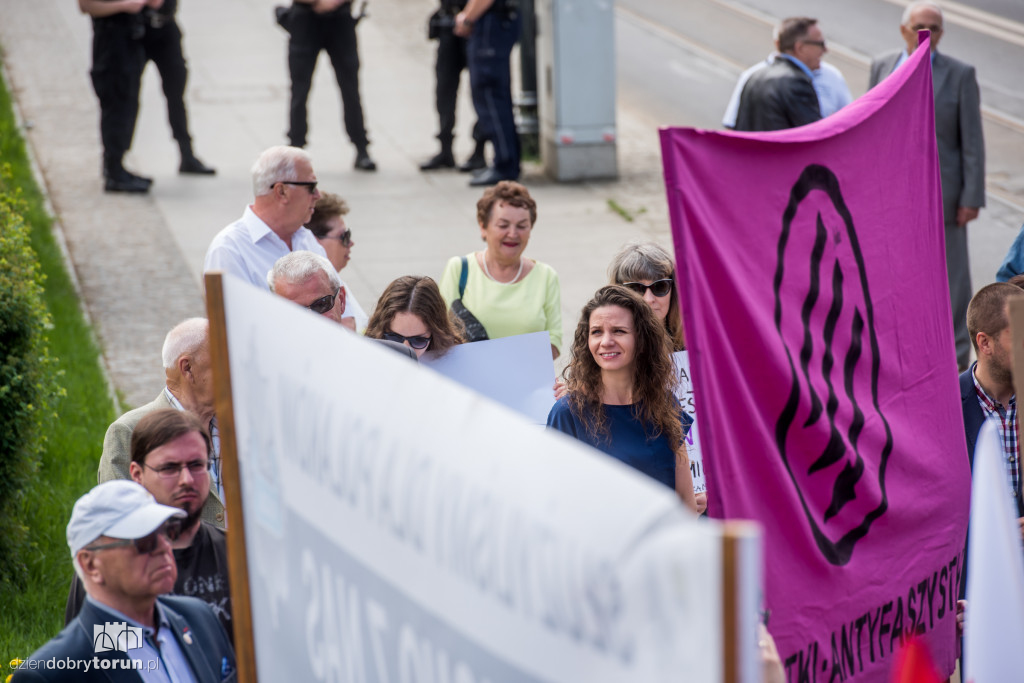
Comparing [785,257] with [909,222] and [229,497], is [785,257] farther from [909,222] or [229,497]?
[229,497]

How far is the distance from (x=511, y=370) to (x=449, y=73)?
748 centimetres

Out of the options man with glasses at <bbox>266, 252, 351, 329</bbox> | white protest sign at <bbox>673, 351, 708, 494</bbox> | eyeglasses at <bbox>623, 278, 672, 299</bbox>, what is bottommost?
white protest sign at <bbox>673, 351, 708, 494</bbox>

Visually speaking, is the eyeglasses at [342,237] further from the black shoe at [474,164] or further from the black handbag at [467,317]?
the black shoe at [474,164]

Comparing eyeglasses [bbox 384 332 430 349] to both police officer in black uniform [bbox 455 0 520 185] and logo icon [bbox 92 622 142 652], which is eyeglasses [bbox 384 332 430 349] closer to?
logo icon [bbox 92 622 142 652]

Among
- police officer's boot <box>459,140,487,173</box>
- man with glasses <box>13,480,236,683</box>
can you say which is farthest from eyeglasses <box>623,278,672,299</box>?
police officer's boot <box>459,140,487,173</box>

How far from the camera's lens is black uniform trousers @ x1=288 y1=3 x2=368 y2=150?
11516mm

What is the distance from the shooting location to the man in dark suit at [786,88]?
8.03 m

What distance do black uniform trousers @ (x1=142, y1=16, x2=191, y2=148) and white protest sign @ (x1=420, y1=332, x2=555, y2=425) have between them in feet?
24.3

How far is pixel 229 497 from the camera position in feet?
8.11

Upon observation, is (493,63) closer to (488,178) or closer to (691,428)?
(488,178)

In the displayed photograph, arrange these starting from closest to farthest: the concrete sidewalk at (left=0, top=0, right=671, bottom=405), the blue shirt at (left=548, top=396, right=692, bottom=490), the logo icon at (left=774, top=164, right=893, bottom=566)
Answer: the logo icon at (left=774, top=164, right=893, bottom=566) < the blue shirt at (left=548, top=396, right=692, bottom=490) < the concrete sidewalk at (left=0, top=0, right=671, bottom=405)

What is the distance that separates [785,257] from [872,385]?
20.2 inches

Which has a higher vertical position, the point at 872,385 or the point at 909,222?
the point at 909,222

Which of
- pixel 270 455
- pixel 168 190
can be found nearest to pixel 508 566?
pixel 270 455
